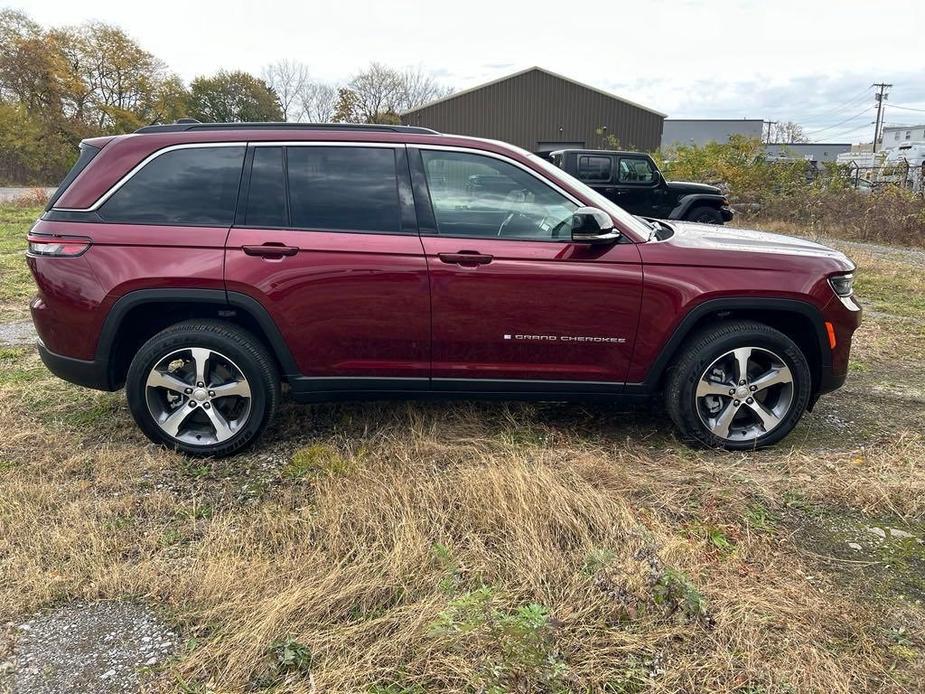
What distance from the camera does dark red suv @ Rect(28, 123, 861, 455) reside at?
336 cm

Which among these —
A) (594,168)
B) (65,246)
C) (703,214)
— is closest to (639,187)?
(594,168)

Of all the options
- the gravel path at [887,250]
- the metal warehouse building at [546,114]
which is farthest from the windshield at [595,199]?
the metal warehouse building at [546,114]

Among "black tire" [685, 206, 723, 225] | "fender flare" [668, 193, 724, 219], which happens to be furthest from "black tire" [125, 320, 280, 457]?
"black tire" [685, 206, 723, 225]

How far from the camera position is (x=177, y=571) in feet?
8.25

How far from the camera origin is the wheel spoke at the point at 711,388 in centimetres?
354

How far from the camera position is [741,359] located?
354 cm

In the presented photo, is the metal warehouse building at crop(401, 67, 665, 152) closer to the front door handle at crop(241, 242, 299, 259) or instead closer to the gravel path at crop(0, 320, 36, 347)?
the gravel path at crop(0, 320, 36, 347)

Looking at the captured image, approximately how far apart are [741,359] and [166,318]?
3.28 meters

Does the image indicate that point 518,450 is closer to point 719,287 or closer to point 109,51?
point 719,287

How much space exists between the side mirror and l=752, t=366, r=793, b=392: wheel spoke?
1193 millimetres

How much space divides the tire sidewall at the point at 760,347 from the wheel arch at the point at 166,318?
2.23 m

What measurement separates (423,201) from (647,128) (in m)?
31.7

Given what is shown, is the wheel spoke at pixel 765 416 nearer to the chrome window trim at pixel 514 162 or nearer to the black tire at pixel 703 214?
the chrome window trim at pixel 514 162

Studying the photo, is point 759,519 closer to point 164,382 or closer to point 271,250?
point 271,250
